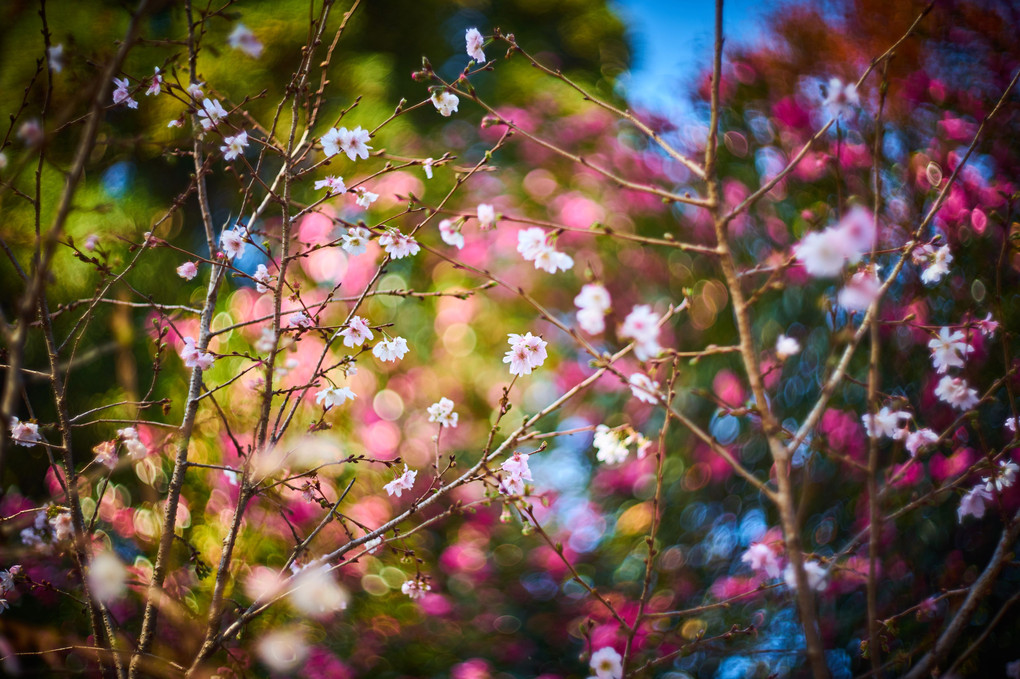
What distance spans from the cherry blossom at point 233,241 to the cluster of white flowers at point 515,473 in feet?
1.78

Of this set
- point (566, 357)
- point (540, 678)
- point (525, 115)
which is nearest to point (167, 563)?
point (540, 678)

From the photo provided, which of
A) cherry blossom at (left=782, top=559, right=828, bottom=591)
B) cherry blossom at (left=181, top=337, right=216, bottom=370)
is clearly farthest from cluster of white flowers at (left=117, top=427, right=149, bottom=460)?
cherry blossom at (left=782, top=559, right=828, bottom=591)

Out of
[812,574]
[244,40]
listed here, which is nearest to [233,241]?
[244,40]

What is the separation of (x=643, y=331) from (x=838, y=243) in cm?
22

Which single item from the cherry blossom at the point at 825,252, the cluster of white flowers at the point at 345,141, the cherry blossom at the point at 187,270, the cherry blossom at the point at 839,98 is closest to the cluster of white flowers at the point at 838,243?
the cherry blossom at the point at 825,252

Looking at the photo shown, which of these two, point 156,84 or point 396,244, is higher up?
point 156,84

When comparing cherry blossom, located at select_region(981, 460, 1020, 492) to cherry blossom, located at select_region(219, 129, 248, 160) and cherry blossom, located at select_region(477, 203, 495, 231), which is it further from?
cherry blossom, located at select_region(219, 129, 248, 160)

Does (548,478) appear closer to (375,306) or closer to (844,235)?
(375,306)

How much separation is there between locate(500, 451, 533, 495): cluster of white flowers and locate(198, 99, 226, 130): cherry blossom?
2.29 feet

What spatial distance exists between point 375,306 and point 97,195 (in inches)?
48.2

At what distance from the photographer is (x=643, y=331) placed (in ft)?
2.13

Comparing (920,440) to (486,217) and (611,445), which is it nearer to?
(611,445)

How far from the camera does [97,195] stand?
2268 millimetres

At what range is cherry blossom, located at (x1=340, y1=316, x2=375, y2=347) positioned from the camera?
2.92 feet
